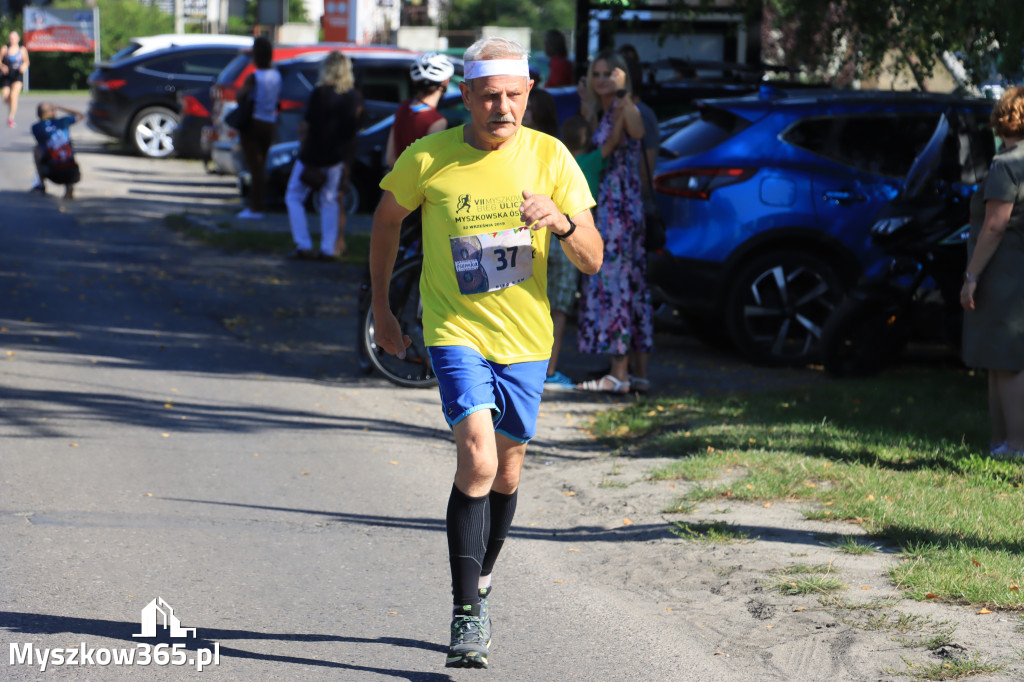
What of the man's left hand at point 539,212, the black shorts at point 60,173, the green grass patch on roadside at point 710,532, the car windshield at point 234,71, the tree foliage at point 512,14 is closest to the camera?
the man's left hand at point 539,212

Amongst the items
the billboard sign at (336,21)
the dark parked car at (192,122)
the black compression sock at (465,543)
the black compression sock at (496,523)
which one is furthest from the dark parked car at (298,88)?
the black compression sock at (465,543)

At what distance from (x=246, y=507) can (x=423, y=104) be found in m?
4.01

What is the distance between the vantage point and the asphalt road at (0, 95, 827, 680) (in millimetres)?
4340

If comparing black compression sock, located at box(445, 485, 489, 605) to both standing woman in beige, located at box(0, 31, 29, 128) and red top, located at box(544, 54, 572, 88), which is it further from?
standing woman in beige, located at box(0, 31, 29, 128)

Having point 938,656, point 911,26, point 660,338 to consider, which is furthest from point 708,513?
point 911,26

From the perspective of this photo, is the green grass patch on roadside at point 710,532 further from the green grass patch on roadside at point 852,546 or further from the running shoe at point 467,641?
the running shoe at point 467,641

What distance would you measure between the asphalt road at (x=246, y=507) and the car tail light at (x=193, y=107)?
34.8 feet

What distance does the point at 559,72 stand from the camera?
1460 centimetres

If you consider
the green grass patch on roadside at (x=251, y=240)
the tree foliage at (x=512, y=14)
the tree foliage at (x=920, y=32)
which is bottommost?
the green grass patch on roadside at (x=251, y=240)

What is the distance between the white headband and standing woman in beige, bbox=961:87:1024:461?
11.2 ft

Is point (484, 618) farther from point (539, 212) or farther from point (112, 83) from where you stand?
point (112, 83)

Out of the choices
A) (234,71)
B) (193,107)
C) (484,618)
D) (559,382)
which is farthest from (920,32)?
(193,107)

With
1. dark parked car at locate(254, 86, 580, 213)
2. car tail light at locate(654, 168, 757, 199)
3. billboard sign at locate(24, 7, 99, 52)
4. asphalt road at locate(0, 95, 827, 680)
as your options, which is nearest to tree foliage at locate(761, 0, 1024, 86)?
car tail light at locate(654, 168, 757, 199)

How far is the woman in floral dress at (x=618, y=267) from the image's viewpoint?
8227mm
